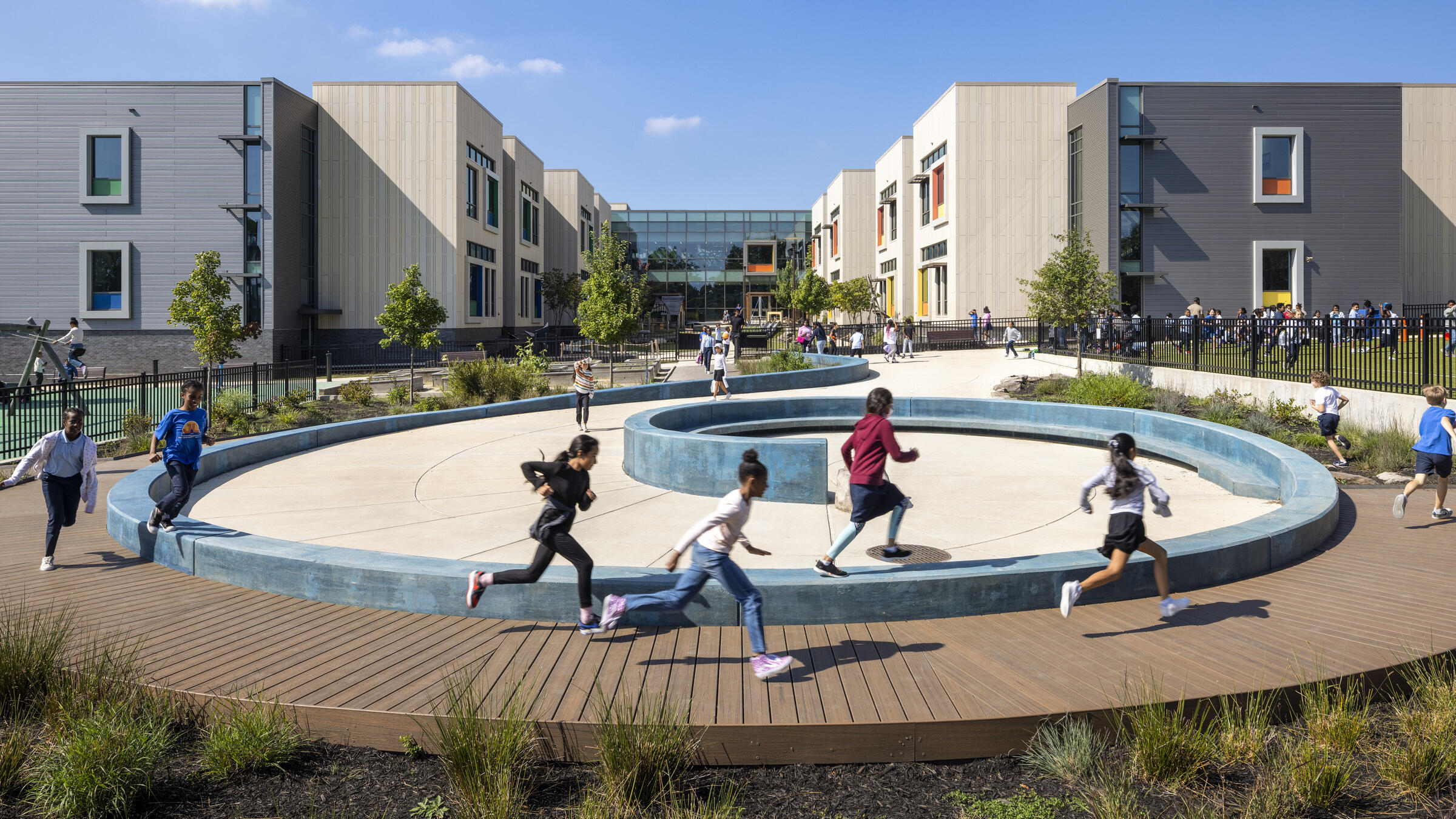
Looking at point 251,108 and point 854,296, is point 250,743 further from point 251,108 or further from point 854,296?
point 854,296

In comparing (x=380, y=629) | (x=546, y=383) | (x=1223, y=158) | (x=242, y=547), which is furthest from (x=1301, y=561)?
(x=1223, y=158)

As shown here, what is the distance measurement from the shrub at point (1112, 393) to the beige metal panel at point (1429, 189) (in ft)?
108

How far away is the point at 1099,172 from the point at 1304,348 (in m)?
23.4

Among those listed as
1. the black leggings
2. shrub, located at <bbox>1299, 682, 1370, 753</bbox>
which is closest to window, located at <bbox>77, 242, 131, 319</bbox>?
the black leggings

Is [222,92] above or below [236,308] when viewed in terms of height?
above

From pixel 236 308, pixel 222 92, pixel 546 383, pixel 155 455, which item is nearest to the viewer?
pixel 155 455

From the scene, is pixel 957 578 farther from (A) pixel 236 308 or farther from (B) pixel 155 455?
(A) pixel 236 308

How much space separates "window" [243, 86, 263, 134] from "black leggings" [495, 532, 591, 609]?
116ft

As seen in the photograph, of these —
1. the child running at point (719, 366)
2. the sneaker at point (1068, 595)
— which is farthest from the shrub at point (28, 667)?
the child running at point (719, 366)

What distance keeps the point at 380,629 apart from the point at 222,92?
3650 cm

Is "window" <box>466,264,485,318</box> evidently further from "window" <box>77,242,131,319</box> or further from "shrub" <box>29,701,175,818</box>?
"shrub" <box>29,701,175,818</box>

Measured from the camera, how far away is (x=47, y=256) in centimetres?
3497

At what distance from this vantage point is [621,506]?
393 inches

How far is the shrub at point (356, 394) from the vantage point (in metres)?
22.0
